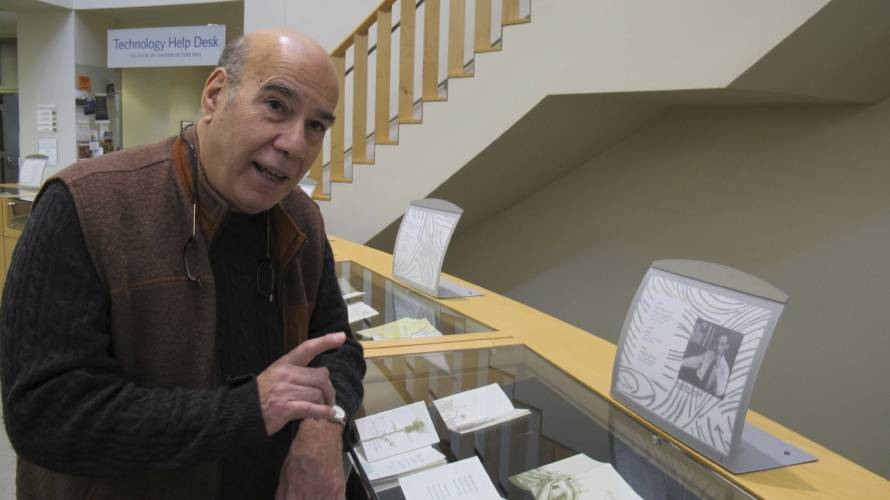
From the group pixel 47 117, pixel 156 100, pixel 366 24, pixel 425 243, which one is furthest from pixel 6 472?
pixel 156 100

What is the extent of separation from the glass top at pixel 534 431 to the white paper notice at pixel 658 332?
130 millimetres

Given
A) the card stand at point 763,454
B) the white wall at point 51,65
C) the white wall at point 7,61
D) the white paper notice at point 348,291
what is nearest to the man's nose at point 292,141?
the card stand at point 763,454

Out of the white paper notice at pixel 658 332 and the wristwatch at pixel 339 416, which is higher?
the white paper notice at pixel 658 332

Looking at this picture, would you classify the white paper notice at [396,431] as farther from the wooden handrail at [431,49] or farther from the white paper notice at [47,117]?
the white paper notice at [47,117]

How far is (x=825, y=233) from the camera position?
304 centimetres

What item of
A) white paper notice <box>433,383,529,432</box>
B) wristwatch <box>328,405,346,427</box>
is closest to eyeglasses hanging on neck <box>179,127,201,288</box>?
wristwatch <box>328,405,346,427</box>

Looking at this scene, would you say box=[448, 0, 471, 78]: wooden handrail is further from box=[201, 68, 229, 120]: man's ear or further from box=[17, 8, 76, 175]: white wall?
box=[17, 8, 76, 175]: white wall

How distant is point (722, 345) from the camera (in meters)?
1.07

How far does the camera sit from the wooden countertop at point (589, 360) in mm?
1005

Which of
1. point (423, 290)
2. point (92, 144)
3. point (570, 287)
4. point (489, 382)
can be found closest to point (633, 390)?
point (489, 382)

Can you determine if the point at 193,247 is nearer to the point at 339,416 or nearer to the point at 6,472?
the point at 339,416

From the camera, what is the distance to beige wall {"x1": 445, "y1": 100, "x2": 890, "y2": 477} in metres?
2.88

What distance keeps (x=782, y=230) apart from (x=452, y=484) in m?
2.87

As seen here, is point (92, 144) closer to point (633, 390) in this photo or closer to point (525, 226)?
point (525, 226)
